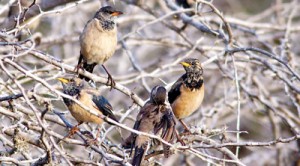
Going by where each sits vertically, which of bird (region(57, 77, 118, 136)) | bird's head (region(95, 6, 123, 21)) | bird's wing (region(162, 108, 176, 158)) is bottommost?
bird's wing (region(162, 108, 176, 158))

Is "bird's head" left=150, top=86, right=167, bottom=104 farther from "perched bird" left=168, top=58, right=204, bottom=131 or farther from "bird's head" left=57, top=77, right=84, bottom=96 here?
"perched bird" left=168, top=58, right=204, bottom=131

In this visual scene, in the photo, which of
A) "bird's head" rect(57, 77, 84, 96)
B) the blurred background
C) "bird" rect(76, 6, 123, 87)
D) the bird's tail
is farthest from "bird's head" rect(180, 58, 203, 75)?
the bird's tail

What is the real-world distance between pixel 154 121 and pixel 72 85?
81 centimetres

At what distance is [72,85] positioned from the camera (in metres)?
5.80

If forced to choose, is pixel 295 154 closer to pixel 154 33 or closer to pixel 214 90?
pixel 214 90

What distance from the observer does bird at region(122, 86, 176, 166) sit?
531 cm

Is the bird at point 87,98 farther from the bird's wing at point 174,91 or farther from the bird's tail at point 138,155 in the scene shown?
the bird's wing at point 174,91

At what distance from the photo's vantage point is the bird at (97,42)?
6391 mm

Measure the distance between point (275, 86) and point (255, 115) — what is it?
2.94ft

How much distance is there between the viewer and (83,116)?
5625mm

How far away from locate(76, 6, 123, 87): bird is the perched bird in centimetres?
68

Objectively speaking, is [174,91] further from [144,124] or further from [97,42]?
[144,124]

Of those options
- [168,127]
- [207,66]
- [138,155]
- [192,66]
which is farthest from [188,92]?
[207,66]

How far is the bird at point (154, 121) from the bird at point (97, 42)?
3.17ft
